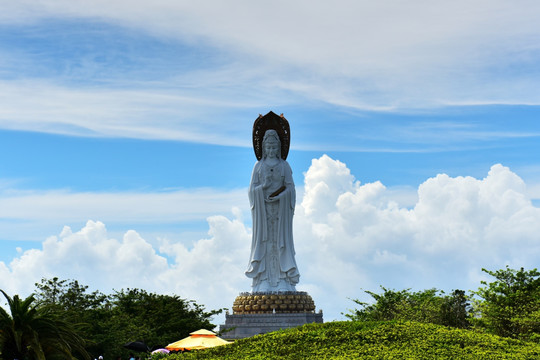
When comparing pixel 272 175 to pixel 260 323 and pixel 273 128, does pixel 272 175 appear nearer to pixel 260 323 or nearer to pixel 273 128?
pixel 273 128

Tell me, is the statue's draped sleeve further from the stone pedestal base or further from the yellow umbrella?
the yellow umbrella

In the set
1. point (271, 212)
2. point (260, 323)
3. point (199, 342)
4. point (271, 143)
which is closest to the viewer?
point (199, 342)

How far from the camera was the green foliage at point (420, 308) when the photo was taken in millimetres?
29297

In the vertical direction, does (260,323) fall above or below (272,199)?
below

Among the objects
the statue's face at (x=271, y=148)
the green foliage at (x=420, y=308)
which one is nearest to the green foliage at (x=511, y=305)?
the green foliage at (x=420, y=308)

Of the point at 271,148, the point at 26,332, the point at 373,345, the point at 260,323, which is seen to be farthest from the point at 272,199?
the point at 373,345

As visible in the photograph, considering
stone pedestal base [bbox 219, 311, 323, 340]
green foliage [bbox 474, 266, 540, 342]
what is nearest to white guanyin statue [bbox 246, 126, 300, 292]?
stone pedestal base [bbox 219, 311, 323, 340]

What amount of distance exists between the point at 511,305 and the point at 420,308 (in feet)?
18.1

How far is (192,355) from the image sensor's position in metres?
18.7

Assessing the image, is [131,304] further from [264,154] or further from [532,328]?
[532,328]

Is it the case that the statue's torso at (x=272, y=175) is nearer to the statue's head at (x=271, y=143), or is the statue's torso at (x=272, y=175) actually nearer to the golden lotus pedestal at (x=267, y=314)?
the statue's head at (x=271, y=143)

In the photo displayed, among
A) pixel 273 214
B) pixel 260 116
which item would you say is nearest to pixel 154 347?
pixel 273 214

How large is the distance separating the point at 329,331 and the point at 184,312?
19274 mm

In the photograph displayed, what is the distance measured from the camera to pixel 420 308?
31656mm
